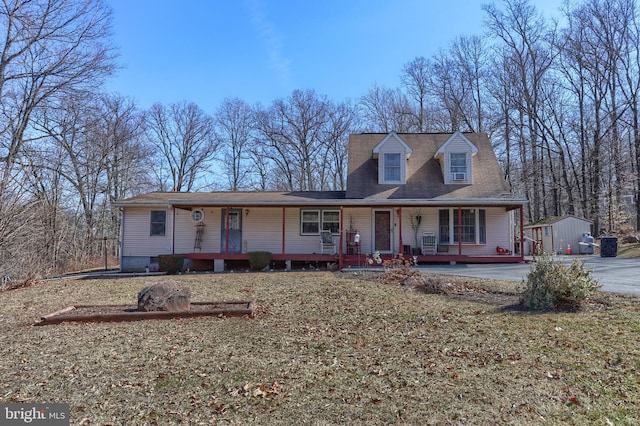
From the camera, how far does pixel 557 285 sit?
6.12 m

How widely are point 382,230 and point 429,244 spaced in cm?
198

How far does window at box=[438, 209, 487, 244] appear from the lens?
15227mm

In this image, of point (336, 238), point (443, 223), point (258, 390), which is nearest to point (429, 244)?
point (443, 223)

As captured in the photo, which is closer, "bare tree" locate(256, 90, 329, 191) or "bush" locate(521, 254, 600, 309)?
"bush" locate(521, 254, 600, 309)

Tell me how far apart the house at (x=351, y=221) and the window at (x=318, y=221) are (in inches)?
1.7

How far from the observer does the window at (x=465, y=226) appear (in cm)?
1523

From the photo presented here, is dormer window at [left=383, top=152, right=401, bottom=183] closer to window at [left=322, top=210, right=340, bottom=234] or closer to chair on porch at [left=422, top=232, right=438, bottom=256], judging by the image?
window at [left=322, top=210, right=340, bottom=234]

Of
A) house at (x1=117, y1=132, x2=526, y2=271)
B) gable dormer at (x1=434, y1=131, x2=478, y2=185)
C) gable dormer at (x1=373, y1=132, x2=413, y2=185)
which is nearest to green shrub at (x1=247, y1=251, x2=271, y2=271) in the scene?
house at (x1=117, y1=132, x2=526, y2=271)

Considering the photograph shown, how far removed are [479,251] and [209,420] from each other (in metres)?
14.4

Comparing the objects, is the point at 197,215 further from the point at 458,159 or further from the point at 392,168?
the point at 458,159

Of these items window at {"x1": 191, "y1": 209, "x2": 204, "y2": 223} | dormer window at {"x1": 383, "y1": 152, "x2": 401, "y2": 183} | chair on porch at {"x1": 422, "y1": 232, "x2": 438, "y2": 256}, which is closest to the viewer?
chair on porch at {"x1": 422, "y1": 232, "x2": 438, "y2": 256}

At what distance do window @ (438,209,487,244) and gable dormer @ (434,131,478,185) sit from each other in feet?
4.73

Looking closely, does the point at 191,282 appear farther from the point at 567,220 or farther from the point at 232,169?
the point at 232,169

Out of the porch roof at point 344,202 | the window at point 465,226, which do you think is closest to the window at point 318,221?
the porch roof at point 344,202
